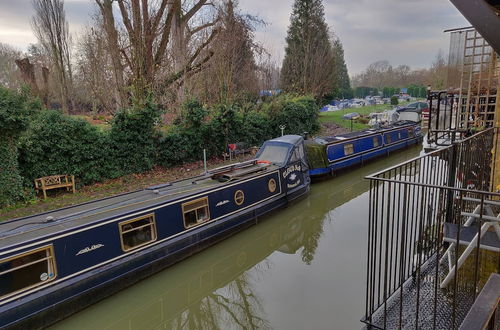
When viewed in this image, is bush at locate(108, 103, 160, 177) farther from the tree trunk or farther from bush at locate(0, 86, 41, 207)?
bush at locate(0, 86, 41, 207)

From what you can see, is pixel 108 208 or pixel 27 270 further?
pixel 108 208

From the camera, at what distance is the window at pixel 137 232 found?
5059 millimetres

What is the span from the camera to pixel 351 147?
40.2ft

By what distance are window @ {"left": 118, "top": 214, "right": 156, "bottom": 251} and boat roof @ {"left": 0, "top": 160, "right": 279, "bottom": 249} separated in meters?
0.19

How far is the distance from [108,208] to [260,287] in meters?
2.82

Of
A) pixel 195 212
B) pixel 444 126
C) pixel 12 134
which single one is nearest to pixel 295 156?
pixel 195 212

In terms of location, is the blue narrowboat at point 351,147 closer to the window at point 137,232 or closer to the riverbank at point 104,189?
the riverbank at point 104,189

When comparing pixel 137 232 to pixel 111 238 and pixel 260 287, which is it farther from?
pixel 260 287

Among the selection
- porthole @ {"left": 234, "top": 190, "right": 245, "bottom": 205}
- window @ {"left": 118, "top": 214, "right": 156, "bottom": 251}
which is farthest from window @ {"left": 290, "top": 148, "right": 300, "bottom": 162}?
window @ {"left": 118, "top": 214, "right": 156, "bottom": 251}

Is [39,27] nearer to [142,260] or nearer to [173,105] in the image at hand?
[173,105]

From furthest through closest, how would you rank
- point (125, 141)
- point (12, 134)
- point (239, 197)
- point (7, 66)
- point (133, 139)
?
point (7, 66), point (133, 139), point (125, 141), point (12, 134), point (239, 197)

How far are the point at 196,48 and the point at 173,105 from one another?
10.4 ft

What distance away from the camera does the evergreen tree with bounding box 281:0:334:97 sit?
22719 mm

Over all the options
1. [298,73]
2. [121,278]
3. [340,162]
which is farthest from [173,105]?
[298,73]
